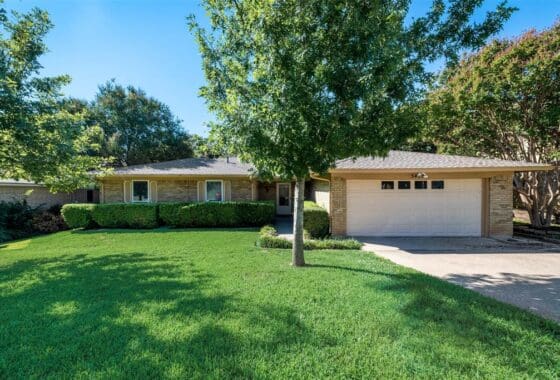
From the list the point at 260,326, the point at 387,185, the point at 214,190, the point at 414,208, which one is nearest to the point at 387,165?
the point at 387,185

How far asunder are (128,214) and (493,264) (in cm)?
1392

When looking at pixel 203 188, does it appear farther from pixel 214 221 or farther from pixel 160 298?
pixel 160 298

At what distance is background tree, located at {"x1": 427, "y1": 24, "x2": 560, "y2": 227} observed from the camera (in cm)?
1108

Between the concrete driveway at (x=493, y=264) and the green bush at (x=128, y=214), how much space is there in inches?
376

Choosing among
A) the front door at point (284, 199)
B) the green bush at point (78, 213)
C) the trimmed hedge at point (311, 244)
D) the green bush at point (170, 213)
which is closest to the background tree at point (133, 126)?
the green bush at point (78, 213)

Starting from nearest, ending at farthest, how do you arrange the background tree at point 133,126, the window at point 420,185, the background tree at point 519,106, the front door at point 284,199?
the window at point 420,185, the background tree at point 519,106, the front door at point 284,199, the background tree at point 133,126

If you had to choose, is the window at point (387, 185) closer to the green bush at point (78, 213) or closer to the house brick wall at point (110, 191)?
the green bush at point (78, 213)

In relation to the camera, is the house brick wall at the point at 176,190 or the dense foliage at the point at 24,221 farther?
the house brick wall at the point at 176,190

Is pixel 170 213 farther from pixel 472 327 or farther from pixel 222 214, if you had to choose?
pixel 472 327

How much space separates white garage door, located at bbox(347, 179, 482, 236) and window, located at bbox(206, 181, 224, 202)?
7.54 metres

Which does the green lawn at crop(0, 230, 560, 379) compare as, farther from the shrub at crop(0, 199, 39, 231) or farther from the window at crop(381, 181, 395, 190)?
the shrub at crop(0, 199, 39, 231)

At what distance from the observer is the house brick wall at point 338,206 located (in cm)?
1050

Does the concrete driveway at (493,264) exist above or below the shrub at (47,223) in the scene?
below

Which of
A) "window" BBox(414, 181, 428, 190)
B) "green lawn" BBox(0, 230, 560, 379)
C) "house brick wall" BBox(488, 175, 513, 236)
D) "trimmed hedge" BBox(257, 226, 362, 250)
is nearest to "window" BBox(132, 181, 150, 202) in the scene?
"green lawn" BBox(0, 230, 560, 379)
